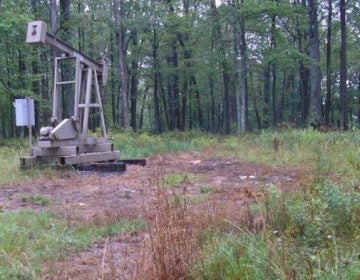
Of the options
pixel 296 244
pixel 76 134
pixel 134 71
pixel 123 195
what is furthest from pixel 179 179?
pixel 134 71

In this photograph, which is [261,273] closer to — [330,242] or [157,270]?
[157,270]

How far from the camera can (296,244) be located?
3746 millimetres

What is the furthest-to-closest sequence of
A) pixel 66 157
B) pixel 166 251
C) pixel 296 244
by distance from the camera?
pixel 66 157 < pixel 296 244 < pixel 166 251

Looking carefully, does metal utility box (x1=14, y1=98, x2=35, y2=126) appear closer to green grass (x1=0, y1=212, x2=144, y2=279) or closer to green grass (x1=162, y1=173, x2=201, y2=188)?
green grass (x1=162, y1=173, x2=201, y2=188)

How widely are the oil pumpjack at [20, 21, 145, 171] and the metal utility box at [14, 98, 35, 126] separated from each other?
2.91 feet

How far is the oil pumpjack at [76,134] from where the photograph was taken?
34.1 feet

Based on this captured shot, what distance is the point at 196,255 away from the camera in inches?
→ 133

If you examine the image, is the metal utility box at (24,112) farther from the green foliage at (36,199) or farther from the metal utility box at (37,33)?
the green foliage at (36,199)

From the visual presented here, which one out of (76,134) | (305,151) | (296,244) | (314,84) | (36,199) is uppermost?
(314,84)

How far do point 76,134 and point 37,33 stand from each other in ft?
7.58

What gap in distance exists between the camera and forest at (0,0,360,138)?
22.5 m

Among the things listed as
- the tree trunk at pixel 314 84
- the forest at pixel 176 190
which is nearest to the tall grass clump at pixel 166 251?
the forest at pixel 176 190

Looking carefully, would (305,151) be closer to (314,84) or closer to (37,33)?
(37,33)

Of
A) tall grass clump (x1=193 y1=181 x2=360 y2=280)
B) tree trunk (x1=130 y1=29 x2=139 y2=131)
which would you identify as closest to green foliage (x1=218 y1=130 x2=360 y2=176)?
tall grass clump (x1=193 y1=181 x2=360 y2=280)
